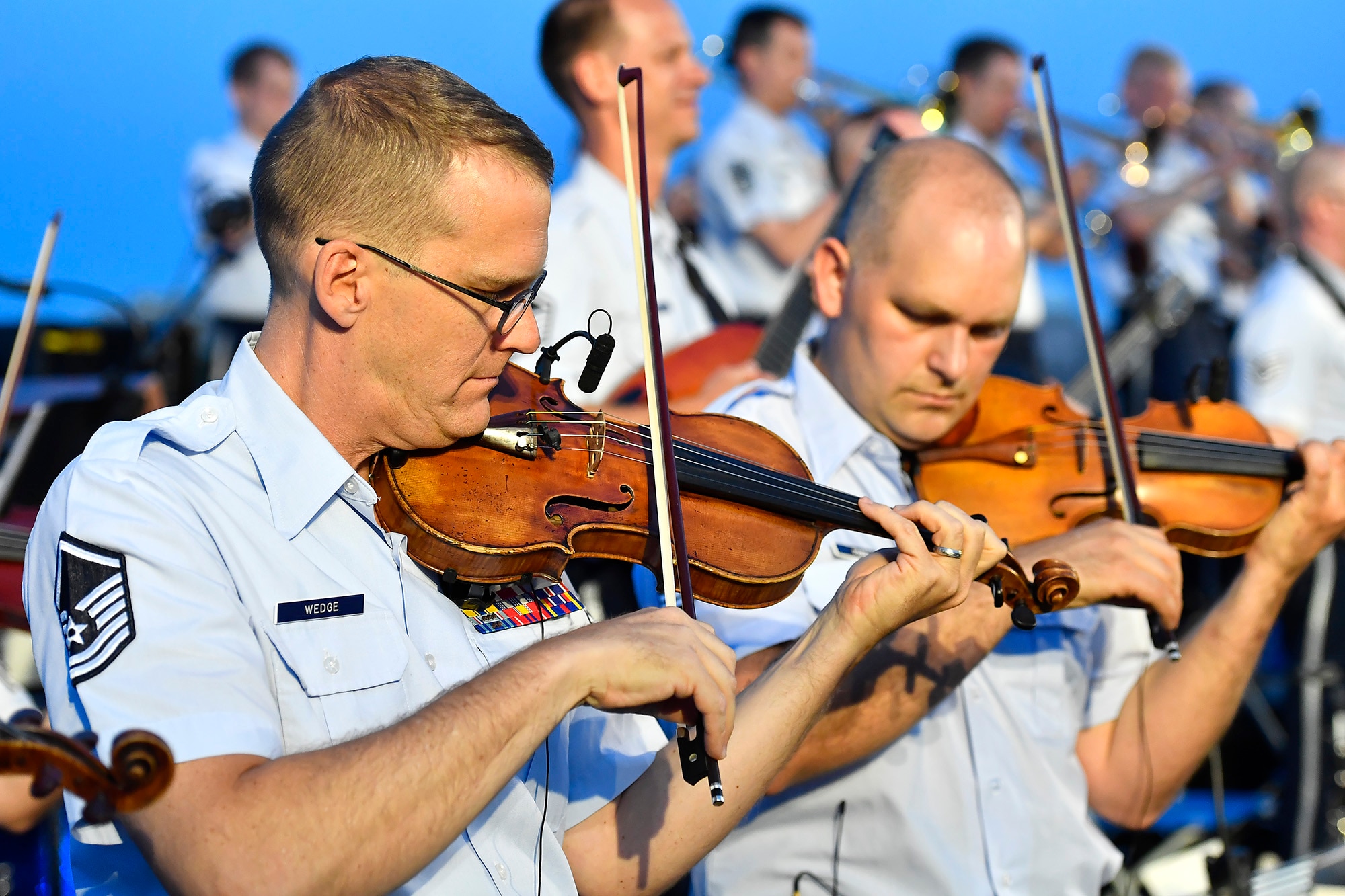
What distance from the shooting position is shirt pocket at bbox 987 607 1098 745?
2.39 metres

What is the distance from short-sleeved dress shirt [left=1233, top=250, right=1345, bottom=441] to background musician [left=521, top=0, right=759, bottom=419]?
7.07ft

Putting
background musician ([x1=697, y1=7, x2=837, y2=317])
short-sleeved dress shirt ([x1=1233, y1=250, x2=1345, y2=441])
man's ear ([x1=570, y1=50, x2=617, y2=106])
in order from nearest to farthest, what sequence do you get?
man's ear ([x1=570, y1=50, x2=617, y2=106]), short-sleeved dress shirt ([x1=1233, y1=250, x2=1345, y2=441]), background musician ([x1=697, y1=7, x2=837, y2=317])

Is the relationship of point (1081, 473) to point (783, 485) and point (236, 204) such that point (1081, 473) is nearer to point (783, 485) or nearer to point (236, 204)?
point (783, 485)

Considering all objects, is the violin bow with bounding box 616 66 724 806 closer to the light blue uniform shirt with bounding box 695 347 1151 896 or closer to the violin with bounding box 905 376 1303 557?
the light blue uniform shirt with bounding box 695 347 1151 896

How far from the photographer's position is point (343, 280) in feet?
5.17

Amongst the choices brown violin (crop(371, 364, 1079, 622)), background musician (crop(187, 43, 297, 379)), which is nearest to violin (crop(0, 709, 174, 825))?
brown violin (crop(371, 364, 1079, 622))

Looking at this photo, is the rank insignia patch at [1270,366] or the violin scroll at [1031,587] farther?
the rank insignia patch at [1270,366]

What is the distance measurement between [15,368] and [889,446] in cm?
153

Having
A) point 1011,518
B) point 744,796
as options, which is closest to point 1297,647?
point 1011,518

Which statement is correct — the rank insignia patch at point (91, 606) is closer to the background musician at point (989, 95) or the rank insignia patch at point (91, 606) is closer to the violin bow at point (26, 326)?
the violin bow at point (26, 326)

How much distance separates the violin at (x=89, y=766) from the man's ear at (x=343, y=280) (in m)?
0.62

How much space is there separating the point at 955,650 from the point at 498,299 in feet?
3.29

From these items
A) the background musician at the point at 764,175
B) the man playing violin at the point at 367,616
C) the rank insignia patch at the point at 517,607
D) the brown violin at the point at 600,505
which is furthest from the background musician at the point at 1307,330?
the rank insignia patch at the point at 517,607

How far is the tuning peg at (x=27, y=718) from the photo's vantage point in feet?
3.70
